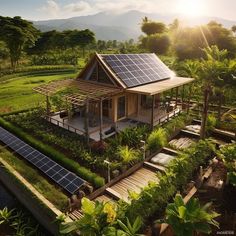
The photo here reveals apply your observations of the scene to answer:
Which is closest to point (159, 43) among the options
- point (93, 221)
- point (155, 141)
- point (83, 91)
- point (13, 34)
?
point (13, 34)

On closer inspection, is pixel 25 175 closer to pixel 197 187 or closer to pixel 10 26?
pixel 197 187

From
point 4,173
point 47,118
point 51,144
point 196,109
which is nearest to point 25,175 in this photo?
point 4,173

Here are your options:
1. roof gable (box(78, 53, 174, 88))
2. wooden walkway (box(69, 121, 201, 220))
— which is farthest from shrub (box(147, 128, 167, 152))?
roof gable (box(78, 53, 174, 88))

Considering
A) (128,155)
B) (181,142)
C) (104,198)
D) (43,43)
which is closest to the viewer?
(104,198)

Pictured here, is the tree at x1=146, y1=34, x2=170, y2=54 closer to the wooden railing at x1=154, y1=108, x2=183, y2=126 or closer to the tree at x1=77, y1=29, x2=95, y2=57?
the tree at x1=77, y1=29, x2=95, y2=57

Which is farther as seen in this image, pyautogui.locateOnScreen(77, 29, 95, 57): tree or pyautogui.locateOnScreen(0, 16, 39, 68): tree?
pyautogui.locateOnScreen(77, 29, 95, 57): tree

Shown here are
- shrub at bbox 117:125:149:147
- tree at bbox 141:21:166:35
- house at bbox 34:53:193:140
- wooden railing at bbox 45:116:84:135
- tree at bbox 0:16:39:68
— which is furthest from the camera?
tree at bbox 141:21:166:35

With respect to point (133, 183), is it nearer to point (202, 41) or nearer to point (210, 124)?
point (210, 124)
